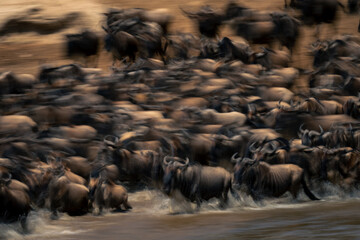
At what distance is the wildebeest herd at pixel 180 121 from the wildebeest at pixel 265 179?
13mm

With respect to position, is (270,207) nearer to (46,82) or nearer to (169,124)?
(169,124)

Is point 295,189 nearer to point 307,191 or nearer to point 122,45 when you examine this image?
point 307,191

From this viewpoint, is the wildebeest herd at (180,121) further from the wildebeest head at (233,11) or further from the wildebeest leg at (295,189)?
the wildebeest head at (233,11)

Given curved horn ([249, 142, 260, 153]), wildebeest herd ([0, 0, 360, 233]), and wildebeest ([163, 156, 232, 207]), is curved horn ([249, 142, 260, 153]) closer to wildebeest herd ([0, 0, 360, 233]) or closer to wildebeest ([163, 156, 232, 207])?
wildebeest herd ([0, 0, 360, 233])

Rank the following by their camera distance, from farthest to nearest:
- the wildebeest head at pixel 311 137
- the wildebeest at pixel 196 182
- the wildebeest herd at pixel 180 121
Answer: the wildebeest head at pixel 311 137 < the wildebeest herd at pixel 180 121 < the wildebeest at pixel 196 182

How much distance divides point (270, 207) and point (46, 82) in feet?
A: 19.0

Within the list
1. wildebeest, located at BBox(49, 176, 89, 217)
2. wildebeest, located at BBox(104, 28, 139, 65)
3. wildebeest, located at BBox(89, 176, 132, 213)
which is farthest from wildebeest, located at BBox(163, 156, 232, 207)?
wildebeest, located at BBox(104, 28, 139, 65)

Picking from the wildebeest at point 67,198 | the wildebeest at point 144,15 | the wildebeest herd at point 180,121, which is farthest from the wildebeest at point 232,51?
the wildebeest at point 67,198

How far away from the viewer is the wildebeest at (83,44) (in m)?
14.9

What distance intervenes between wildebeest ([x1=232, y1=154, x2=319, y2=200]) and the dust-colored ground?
21.9 feet

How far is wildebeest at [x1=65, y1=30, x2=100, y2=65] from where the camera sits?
1494 cm

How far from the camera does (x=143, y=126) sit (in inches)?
390

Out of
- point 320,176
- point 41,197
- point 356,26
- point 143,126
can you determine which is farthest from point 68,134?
point 356,26

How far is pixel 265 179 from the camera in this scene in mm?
8445
